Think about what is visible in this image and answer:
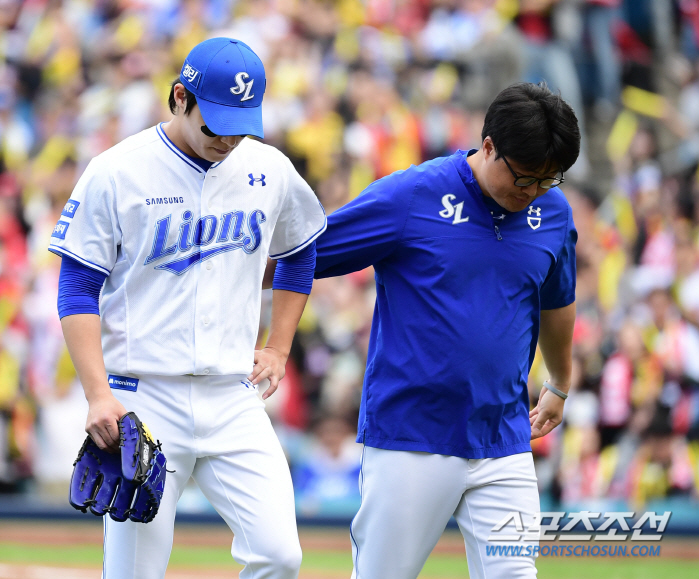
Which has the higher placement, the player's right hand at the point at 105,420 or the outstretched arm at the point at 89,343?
the outstretched arm at the point at 89,343

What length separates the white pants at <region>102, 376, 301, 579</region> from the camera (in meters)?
3.14

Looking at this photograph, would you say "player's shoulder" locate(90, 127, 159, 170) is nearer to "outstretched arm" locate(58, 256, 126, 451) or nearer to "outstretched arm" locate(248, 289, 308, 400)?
"outstretched arm" locate(58, 256, 126, 451)

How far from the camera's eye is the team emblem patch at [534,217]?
3.46 metres

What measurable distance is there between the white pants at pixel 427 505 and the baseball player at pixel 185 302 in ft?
1.00

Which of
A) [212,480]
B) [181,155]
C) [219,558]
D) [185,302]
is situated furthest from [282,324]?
[219,558]

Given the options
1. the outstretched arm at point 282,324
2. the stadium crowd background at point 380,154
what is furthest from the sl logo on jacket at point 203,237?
the stadium crowd background at point 380,154

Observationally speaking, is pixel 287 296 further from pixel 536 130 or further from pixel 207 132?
pixel 536 130

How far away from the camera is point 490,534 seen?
3291 millimetres

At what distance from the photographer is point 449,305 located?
131 inches

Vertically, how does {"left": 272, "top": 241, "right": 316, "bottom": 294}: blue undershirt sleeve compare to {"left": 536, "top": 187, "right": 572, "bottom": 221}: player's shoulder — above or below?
below

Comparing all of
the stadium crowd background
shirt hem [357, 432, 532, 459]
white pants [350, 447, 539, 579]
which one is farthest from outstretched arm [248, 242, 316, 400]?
the stadium crowd background

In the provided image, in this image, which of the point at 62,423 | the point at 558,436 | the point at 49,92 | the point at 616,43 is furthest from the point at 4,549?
the point at 616,43

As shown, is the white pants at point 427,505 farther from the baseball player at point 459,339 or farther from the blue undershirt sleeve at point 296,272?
the blue undershirt sleeve at point 296,272

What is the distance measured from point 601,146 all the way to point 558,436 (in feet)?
11.8
